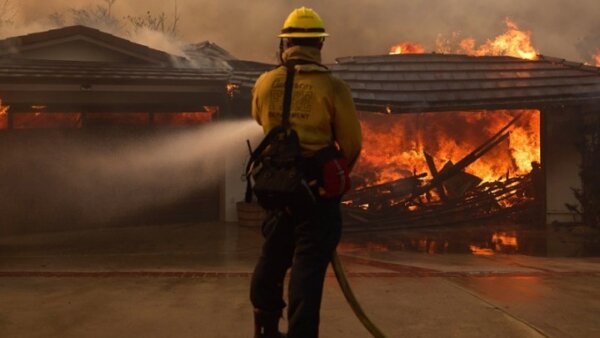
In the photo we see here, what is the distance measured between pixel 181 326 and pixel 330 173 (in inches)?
66.1

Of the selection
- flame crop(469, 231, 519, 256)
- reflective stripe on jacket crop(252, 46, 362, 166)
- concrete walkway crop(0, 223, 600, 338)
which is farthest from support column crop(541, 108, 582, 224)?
reflective stripe on jacket crop(252, 46, 362, 166)

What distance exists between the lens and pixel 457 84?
1080 cm

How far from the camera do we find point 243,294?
4453mm

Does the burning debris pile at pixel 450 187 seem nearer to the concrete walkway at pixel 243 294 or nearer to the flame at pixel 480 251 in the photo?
the flame at pixel 480 251

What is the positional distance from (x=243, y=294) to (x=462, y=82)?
7.93m

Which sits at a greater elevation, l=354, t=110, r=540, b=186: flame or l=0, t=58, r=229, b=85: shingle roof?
l=0, t=58, r=229, b=85: shingle roof

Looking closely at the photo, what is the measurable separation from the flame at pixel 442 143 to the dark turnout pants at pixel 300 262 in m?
8.58

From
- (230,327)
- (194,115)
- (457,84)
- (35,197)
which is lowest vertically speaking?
(230,327)

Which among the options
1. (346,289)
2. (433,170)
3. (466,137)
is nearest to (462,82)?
(466,137)

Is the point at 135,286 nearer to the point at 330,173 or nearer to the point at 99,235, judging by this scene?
the point at 330,173

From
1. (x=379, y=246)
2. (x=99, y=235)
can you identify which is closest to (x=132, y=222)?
(x=99, y=235)

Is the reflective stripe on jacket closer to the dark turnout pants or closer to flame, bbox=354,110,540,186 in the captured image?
the dark turnout pants

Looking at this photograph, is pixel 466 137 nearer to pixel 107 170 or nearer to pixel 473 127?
pixel 473 127

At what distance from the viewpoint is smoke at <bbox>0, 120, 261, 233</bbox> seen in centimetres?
897
